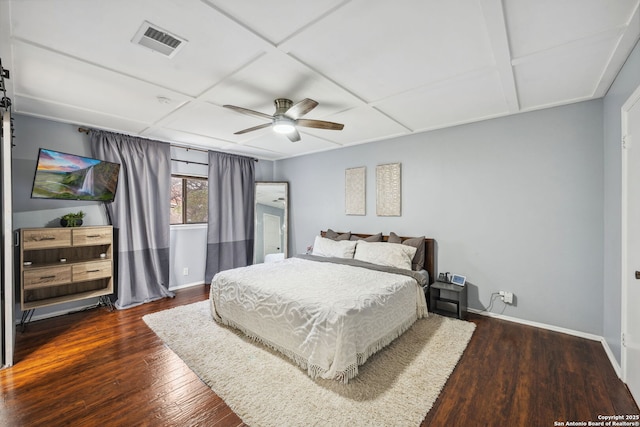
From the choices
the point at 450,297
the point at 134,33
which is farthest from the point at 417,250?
the point at 134,33

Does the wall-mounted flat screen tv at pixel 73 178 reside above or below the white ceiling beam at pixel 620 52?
below

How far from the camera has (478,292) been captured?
3.60 metres

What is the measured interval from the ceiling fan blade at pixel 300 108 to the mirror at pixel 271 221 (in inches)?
129

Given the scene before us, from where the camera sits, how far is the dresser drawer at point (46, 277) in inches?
125

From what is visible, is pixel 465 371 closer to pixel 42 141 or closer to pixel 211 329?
pixel 211 329

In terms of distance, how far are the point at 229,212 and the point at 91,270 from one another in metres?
2.23

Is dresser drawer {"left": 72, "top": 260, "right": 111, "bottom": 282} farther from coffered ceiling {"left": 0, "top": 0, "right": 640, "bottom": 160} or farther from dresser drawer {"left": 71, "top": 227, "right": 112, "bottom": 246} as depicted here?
coffered ceiling {"left": 0, "top": 0, "right": 640, "bottom": 160}

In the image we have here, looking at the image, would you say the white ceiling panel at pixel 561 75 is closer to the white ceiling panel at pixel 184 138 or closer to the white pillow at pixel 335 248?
the white pillow at pixel 335 248

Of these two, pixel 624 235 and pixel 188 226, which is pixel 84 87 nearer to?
pixel 188 226

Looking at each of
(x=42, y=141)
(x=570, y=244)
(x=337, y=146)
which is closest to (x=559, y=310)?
(x=570, y=244)

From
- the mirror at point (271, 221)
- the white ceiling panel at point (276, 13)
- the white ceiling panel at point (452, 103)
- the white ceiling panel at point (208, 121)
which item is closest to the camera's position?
the white ceiling panel at point (276, 13)

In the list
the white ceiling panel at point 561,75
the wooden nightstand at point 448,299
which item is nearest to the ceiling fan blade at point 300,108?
the white ceiling panel at point 561,75

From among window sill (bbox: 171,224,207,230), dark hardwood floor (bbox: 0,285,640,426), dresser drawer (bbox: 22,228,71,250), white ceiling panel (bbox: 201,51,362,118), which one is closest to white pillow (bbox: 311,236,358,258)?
dark hardwood floor (bbox: 0,285,640,426)

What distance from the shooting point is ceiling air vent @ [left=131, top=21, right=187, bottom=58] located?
177 cm
